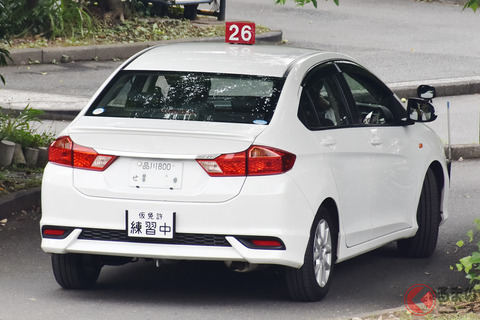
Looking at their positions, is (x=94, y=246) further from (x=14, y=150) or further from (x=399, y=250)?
(x=14, y=150)

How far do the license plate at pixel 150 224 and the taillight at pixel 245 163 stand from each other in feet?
1.17

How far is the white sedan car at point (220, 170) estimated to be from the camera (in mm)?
6219

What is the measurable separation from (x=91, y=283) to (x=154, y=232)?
1.01 meters

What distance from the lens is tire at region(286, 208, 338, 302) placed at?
6535mm

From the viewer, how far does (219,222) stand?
20.3ft

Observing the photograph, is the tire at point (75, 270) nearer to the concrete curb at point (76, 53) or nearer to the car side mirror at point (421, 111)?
the car side mirror at point (421, 111)

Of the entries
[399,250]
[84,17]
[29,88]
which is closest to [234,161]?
[399,250]

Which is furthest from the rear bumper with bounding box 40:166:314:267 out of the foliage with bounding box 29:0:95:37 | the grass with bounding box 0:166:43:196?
the foliage with bounding box 29:0:95:37

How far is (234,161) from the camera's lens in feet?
20.3

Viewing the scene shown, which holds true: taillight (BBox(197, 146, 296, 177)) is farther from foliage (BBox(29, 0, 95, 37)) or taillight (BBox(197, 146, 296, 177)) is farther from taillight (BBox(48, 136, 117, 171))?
foliage (BBox(29, 0, 95, 37))

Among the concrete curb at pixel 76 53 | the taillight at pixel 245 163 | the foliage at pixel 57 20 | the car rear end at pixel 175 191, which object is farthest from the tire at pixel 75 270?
the foliage at pixel 57 20

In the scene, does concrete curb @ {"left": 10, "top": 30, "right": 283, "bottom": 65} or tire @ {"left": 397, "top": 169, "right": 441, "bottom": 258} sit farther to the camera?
concrete curb @ {"left": 10, "top": 30, "right": 283, "bottom": 65}

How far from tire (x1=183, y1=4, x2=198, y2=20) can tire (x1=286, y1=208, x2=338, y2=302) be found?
13750mm

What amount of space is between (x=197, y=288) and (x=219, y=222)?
3.76ft
